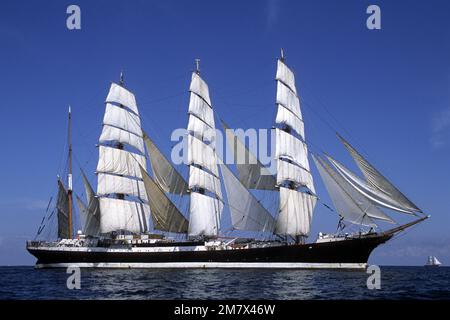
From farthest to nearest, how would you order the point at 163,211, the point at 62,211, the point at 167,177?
the point at 62,211
the point at 167,177
the point at 163,211

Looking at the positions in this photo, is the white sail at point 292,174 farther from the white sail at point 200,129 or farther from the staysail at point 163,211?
the staysail at point 163,211

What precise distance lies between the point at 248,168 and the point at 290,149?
6.27m

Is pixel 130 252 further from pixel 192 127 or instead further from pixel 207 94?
pixel 207 94

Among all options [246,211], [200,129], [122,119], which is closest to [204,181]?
[200,129]

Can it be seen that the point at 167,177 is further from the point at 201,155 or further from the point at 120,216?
the point at 120,216

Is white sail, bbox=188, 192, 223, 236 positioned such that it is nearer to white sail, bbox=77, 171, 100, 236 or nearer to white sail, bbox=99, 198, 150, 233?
white sail, bbox=99, 198, 150, 233

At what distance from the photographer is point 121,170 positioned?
75188mm

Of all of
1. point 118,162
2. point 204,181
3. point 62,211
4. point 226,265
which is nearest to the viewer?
point 226,265

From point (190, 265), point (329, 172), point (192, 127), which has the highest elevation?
point (192, 127)

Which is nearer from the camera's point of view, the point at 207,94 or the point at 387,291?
the point at 387,291

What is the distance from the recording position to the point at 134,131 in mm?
76812

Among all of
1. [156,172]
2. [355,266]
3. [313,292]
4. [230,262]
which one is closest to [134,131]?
[156,172]

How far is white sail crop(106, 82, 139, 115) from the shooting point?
249ft

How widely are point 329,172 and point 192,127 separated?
2045cm
